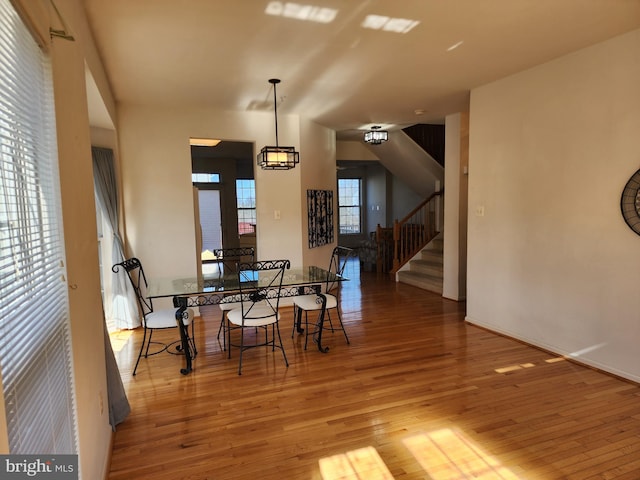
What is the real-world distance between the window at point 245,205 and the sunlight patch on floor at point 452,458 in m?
8.79

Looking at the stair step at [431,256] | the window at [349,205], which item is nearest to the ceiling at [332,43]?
the stair step at [431,256]

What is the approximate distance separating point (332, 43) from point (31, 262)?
2566 mm

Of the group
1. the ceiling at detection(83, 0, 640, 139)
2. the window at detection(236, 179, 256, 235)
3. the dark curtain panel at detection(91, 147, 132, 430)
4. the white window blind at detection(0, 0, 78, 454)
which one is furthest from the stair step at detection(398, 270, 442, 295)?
the white window blind at detection(0, 0, 78, 454)

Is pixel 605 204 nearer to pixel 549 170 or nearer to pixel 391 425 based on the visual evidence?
pixel 549 170

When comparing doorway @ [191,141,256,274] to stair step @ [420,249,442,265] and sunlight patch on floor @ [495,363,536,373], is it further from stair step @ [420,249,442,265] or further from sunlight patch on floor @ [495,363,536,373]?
sunlight patch on floor @ [495,363,536,373]

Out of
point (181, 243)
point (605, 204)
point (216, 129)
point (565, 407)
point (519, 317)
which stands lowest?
point (565, 407)

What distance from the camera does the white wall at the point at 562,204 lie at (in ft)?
9.90

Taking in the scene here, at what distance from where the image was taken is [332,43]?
2961mm

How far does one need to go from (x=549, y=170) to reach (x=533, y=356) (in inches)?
68.3

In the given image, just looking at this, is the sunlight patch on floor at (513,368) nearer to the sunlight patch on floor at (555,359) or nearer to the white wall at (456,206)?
the sunlight patch on floor at (555,359)

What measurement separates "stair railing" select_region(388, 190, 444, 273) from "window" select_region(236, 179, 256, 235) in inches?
179

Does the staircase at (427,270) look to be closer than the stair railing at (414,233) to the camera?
Yes

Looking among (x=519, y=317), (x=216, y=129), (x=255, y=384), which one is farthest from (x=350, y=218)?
(x=255, y=384)

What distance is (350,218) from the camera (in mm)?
12422
